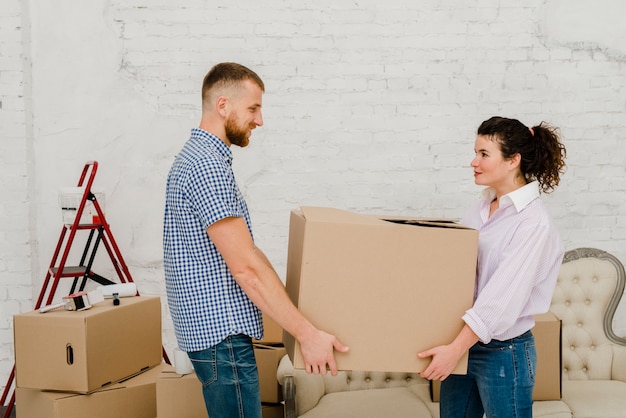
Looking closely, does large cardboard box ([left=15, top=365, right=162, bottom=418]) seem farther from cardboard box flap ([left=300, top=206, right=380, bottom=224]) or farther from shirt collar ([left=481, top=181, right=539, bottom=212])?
shirt collar ([left=481, top=181, right=539, bottom=212])

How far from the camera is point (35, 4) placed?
319 centimetres

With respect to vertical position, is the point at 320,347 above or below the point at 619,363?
above

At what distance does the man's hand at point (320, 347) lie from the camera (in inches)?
55.1

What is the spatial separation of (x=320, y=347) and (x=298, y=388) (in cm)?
107

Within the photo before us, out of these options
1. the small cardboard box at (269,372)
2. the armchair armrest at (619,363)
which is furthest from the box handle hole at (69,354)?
the armchair armrest at (619,363)

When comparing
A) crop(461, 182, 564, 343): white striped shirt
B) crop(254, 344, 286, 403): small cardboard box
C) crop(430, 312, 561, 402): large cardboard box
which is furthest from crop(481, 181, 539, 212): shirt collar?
crop(254, 344, 286, 403): small cardboard box

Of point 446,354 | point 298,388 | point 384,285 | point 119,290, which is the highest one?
point 384,285

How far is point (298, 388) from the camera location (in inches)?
94.5


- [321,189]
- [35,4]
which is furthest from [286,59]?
[35,4]

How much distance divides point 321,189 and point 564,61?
1390 mm

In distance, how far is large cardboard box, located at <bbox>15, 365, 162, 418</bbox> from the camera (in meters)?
2.28

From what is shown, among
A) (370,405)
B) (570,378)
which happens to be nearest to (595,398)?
(570,378)

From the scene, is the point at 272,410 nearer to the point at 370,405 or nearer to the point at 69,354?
the point at 370,405

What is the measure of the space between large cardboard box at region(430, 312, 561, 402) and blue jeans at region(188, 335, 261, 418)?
1.31 meters
